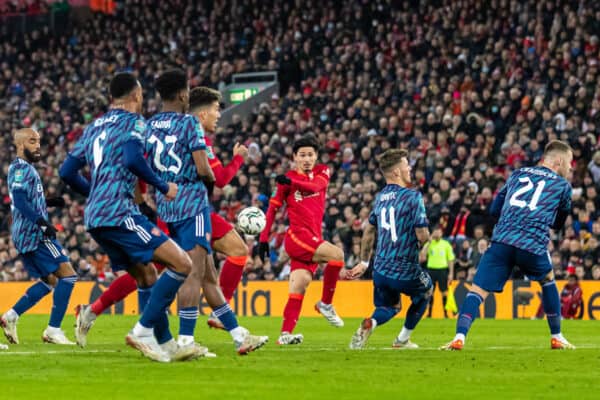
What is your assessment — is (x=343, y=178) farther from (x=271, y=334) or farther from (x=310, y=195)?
(x=310, y=195)

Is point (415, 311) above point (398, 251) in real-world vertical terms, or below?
below

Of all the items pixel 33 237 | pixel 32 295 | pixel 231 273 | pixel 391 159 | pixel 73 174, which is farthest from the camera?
pixel 32 295

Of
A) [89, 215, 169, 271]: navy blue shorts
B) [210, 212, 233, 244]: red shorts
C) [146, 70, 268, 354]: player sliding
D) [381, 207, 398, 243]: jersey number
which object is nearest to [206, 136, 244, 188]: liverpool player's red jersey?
[146, 70, 268, 354]: player sliding

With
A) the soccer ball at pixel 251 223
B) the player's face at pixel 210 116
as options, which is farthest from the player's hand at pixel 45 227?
the player's face at pixel 210 116

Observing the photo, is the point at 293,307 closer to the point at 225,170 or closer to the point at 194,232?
the point at 225,170

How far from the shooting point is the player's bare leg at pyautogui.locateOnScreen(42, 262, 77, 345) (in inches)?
554

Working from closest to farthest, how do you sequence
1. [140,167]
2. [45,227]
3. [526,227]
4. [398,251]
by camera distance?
[140,167], [526,227], [398,251], [45,227]

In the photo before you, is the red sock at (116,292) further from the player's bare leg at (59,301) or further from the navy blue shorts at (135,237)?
the navy blue shorts at (135,237)

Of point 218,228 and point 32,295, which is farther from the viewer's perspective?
point 32,295

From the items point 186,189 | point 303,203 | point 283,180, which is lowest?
point 303,203

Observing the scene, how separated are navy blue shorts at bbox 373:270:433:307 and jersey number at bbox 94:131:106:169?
150 inches

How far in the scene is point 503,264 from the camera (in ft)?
40.5

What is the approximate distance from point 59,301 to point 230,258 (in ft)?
8.79

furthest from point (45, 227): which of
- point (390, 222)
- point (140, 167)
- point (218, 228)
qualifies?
point (140, 167)
